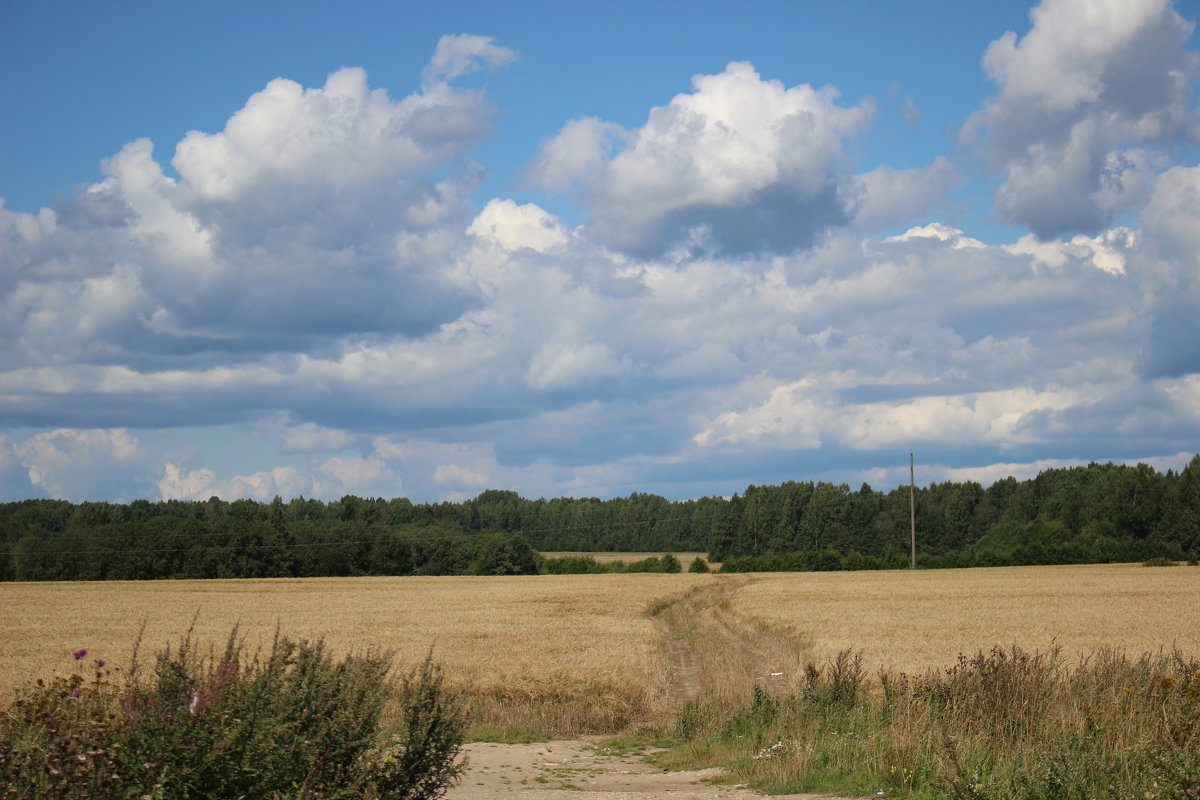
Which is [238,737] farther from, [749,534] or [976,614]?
[749,534]

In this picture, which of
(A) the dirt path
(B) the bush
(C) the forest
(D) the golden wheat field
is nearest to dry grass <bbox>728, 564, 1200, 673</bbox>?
(D) the golden wheat field

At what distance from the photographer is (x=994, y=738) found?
11.1m

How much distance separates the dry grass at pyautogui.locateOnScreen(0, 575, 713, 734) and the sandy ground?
252cm

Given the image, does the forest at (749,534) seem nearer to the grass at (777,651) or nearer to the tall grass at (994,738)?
the grass at (777,651)

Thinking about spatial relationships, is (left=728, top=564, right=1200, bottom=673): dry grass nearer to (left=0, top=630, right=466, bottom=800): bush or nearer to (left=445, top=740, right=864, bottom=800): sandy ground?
(left=445, top=740, right=864, bottom=800): sandy ground

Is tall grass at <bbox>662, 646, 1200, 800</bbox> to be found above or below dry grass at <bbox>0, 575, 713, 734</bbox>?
above

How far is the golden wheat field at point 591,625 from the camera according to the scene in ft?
74.6

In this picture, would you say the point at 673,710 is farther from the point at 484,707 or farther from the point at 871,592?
the point at 871,592

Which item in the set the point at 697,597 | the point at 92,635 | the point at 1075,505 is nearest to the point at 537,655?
the point at 92,635

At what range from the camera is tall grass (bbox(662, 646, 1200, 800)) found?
873cm

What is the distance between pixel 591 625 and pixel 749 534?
128 metres

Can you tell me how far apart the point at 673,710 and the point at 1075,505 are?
123m

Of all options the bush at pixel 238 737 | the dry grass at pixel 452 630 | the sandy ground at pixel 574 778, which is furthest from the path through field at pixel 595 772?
the bush at pixel 238 737

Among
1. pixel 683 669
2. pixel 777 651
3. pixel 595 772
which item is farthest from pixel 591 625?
pixel 595 772
